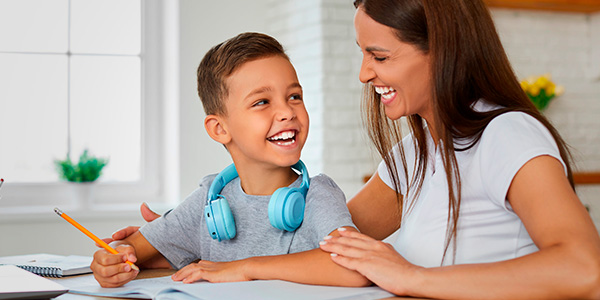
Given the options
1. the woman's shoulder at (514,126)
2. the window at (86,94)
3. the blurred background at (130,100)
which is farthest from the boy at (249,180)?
the window at (86,94)

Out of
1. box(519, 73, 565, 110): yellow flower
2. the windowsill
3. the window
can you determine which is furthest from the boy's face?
box(519, 73, 565, 110): yellow flower

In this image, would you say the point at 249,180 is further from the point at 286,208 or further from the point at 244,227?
the point at 286,208

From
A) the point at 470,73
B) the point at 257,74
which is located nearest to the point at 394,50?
the point at 470,73

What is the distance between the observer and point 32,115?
379 centimetres

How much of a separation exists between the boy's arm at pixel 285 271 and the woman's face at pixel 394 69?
0.28 m

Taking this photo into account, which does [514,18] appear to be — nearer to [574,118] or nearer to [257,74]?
[574,118]

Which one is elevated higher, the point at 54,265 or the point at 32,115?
the point at 32,115

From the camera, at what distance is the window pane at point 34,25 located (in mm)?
3748

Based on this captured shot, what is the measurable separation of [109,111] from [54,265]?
2.67m

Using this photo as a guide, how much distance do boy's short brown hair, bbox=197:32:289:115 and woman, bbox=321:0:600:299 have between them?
214mm

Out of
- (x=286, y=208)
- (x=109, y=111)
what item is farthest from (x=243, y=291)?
(x=109, y=111)

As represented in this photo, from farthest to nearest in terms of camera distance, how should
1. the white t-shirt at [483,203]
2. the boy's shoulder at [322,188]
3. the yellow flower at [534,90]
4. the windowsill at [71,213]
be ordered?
the yellow flower at [534,90] → the windowsill at [71,213] → the boy's shoulder at [322,188] → the white t-shirt at [483,203]

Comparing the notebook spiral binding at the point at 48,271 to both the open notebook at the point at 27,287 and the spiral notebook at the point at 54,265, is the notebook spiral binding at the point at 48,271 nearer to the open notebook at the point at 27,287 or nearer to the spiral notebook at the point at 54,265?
the spiral notebook at the point at 54,265

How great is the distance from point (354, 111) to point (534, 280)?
2798mm
